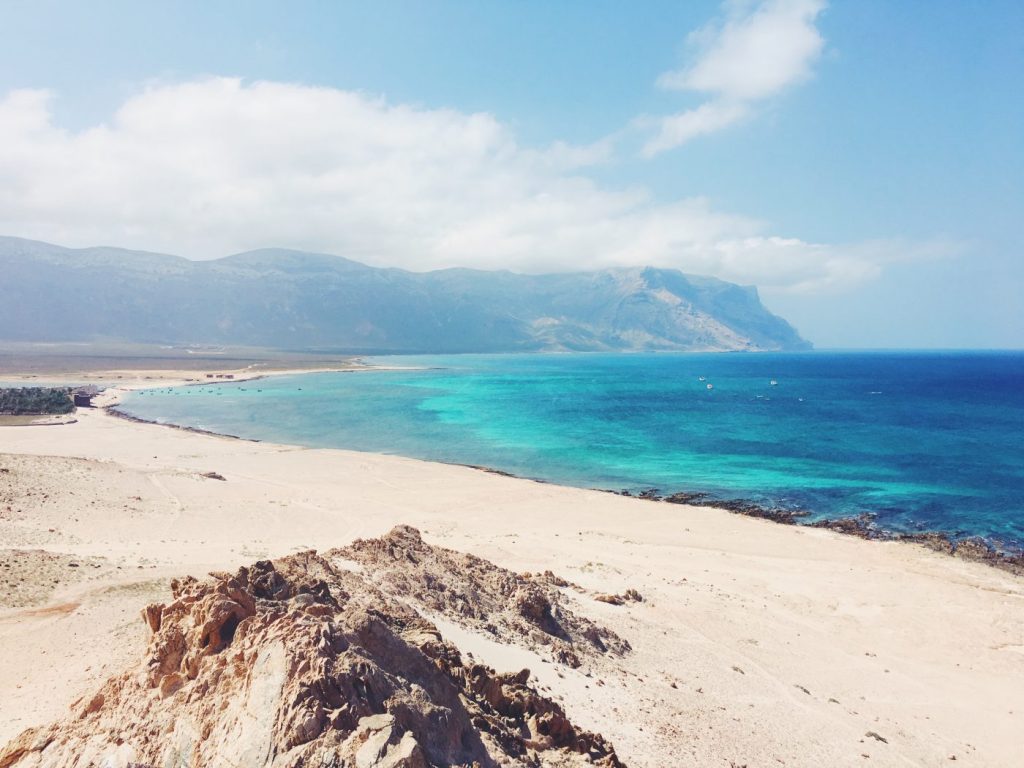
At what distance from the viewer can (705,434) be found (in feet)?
200

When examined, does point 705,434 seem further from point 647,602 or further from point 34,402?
point 34,402

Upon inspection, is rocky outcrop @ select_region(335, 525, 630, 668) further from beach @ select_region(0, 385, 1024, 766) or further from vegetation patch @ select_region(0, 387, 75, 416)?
vegetation patch @ select_region(0, 387, 75, 416)

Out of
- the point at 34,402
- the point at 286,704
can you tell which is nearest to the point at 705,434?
the point at 286,704

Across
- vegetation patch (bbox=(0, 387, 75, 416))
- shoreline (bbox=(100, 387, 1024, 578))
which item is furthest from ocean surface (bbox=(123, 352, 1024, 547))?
vegetation patch (bbox=(0, 387, 75, 416))

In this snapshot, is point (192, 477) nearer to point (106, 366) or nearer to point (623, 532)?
point (623, 532)

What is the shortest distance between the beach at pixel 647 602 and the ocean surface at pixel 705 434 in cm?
906

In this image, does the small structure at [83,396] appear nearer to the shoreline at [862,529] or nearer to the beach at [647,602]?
the beach at [647,602]

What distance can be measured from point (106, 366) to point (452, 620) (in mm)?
142241

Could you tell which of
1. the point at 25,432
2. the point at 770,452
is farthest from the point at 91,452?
the point at 770,452

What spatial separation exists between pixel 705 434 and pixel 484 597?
50515mm

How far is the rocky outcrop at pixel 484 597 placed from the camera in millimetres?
13398

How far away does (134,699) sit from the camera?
7566mm

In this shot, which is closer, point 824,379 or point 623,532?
point 623,532

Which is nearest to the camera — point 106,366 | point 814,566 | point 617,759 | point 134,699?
point 134,699
